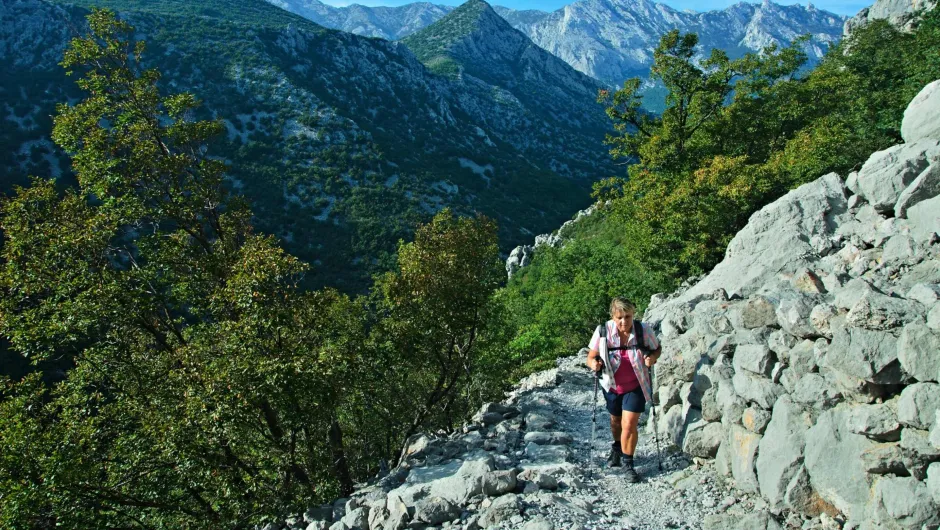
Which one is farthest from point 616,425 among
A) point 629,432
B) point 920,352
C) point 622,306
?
→ point 920,352

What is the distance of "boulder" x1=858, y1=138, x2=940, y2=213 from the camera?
33.8 ft

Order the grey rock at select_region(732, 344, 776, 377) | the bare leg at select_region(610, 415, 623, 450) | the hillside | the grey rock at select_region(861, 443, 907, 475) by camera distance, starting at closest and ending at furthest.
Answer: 1. the grey rock at select_region(861, 443, 907, 475)
2. the grey rock at select_region(732, 344, 776, 377)
3. the bare leg at select_region(610, 415, 623, 450)
4. the hillside

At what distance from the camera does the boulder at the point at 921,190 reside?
9742mm

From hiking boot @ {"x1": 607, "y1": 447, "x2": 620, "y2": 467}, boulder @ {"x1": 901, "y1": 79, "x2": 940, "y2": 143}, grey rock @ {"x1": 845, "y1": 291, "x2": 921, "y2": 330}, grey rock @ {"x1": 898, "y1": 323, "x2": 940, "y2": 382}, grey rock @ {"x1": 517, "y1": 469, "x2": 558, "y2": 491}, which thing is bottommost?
grey rock @ {"x1": 517, "y1": 469, "x2": 558, "y2": 491}

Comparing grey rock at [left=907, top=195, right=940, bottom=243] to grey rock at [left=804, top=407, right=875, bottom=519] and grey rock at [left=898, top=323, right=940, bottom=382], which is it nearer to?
grey rock at [left=898, top=323, right=940, bottom=382]

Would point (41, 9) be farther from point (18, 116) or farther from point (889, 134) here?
point (889, 134)

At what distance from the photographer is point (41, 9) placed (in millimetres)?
97375

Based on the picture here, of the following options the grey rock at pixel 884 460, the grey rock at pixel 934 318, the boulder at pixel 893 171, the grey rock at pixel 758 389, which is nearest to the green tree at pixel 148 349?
the grey rock at pixel 758 389

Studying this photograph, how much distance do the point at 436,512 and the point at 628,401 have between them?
3049 millimetres

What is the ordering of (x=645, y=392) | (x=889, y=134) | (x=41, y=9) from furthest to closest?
(x=41, y=9) → (x=889, y=134) → (x=645, y=392)

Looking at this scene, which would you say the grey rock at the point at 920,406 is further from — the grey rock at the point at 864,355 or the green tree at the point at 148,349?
the green tree at the point at 148,349

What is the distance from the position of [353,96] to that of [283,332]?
127 meters

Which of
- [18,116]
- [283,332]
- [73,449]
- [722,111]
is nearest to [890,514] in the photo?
[283,332]

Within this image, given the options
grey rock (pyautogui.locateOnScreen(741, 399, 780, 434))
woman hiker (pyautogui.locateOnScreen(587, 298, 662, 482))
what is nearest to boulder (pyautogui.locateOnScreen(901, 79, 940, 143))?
grey rock (pyautogui.locateOnScreen(741, 399, 780, 434))
